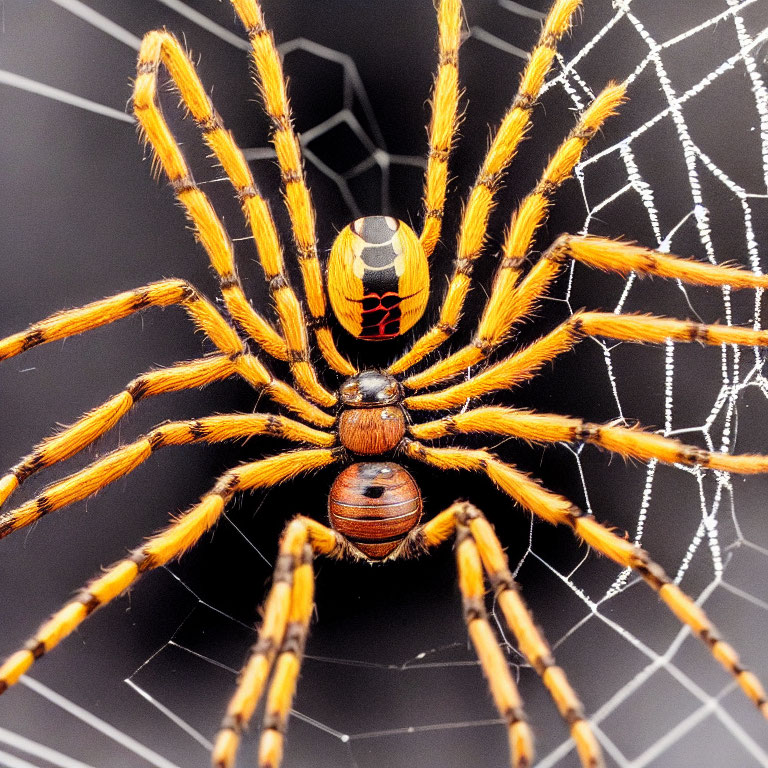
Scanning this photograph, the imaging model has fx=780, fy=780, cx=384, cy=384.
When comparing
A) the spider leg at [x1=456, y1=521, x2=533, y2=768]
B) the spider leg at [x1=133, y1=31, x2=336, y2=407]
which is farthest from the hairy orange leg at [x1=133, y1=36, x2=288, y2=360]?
the spider leg at [x1=456, y1=521, x2=533, y2=768]

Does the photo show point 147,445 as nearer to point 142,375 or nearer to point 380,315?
point 142,375

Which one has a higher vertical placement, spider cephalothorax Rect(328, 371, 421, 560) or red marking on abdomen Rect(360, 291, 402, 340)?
red marking on abdomen Rect(360, 291, 402, 340)

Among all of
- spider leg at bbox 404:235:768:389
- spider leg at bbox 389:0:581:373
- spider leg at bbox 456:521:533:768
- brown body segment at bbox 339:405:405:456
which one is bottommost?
spider leg at bbox 456:521:533:768

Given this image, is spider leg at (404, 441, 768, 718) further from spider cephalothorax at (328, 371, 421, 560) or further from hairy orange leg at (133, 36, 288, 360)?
hairy orange leg at (133, 36, 288, 360)

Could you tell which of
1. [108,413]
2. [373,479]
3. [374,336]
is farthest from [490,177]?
[108,413]

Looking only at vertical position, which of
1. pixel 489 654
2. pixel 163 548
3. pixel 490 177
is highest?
pixel 490 177

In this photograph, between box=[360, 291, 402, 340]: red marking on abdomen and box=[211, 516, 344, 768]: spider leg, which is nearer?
box=[211, 516, 344, 768]: spider leg

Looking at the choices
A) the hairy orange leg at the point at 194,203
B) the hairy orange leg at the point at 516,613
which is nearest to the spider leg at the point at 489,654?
the hairy orange leg at the point at 516,613

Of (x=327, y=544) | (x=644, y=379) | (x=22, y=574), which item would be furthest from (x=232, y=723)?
(x=644, y=379)
